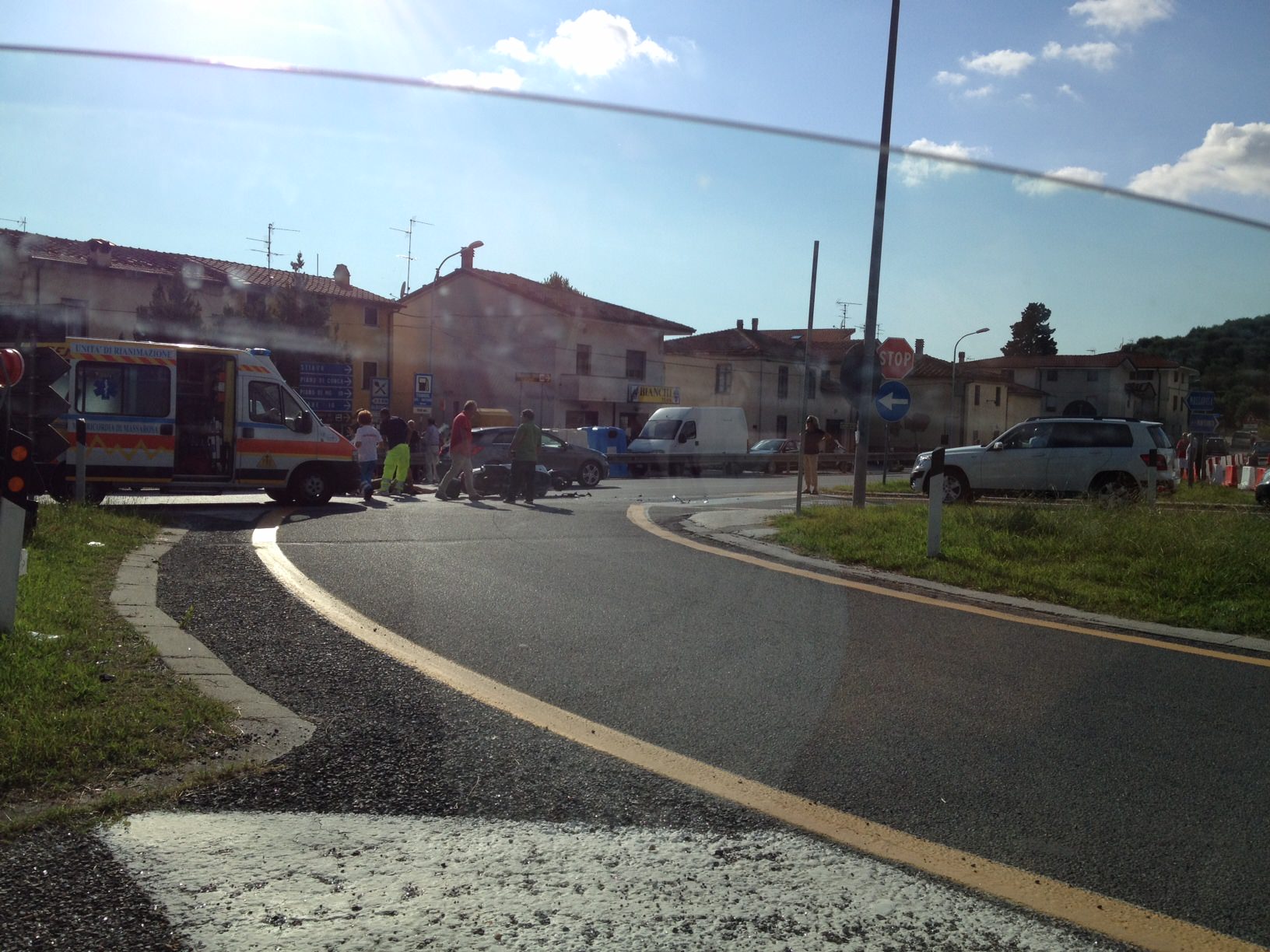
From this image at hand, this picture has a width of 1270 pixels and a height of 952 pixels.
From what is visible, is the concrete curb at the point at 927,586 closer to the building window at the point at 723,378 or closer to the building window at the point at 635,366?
the building window at the point at 635,366

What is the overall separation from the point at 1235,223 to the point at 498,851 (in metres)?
5.28

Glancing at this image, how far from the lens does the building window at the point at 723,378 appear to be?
40844 mm

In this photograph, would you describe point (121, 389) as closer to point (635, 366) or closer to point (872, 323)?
point (872, 323)

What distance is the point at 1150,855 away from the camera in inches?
139

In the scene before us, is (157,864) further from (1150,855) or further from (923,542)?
(923,542)

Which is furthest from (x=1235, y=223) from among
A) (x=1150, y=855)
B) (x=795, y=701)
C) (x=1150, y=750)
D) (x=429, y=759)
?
(x=429, y=759)

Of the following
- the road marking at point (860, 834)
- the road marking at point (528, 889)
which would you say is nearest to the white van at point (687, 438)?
the road marking at point (860, 834)

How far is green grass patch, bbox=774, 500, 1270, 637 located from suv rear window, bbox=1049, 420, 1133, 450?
4826mm

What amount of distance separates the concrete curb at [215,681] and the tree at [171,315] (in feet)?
39.9

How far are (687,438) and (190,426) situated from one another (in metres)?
21.5

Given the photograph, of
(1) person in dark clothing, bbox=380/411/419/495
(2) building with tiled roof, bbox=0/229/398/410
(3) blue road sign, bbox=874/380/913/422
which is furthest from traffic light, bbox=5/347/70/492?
(1) person in dark clothing, bbox=380/411/419/495

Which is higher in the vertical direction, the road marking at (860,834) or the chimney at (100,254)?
the chimney at (100,254)

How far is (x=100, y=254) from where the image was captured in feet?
56.0

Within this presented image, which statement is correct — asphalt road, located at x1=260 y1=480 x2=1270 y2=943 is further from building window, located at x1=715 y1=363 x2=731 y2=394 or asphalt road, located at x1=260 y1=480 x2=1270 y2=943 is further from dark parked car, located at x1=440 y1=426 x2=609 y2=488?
building window, located at x1=715 y1=363 x2=731 y2=394
